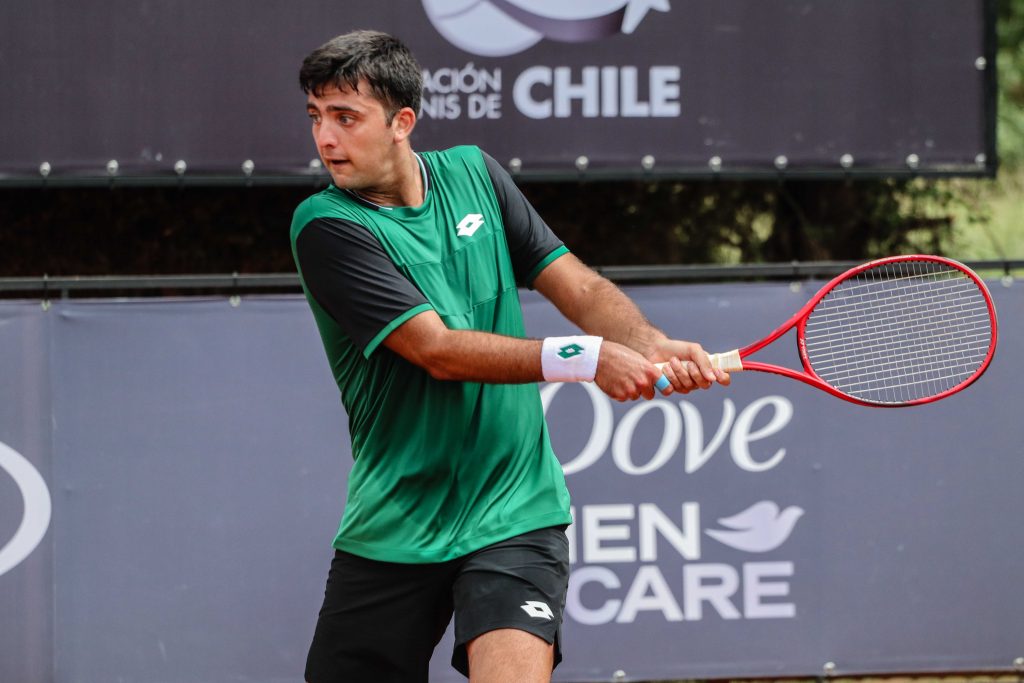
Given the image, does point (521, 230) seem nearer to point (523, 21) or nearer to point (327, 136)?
point (327, 136)

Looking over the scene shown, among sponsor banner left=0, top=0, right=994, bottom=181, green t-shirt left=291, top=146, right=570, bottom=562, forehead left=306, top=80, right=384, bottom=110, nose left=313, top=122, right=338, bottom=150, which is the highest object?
sponsor banner left=0, top=0, right=994, bottom=181

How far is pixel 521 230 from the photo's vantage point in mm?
3719

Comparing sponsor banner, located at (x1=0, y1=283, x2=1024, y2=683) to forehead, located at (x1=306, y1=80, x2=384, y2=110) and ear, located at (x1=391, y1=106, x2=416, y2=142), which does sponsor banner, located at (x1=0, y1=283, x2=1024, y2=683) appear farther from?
forehead, located at (x1=306, y1=80, x2=384, y2=110)

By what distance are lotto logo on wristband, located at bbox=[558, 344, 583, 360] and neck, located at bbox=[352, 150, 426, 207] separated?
1.86 feet

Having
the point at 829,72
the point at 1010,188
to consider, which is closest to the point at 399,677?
the point at 829,72

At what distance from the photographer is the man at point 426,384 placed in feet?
10.8

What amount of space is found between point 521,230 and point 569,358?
0.55 meters

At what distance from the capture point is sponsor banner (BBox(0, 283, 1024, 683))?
534 cm

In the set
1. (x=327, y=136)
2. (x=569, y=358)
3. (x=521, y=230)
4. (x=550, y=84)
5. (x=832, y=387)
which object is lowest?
(x=832, y=387)

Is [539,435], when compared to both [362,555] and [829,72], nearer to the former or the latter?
[362,555]

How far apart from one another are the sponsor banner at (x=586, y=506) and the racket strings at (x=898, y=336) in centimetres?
27

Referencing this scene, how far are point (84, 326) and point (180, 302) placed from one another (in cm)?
36

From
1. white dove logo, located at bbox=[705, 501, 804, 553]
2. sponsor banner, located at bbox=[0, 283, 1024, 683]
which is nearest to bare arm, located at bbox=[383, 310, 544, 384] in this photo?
sponsor banner, located at bbox=[0, 283, 1024, 683]

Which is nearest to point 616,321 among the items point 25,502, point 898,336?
point 898,336
